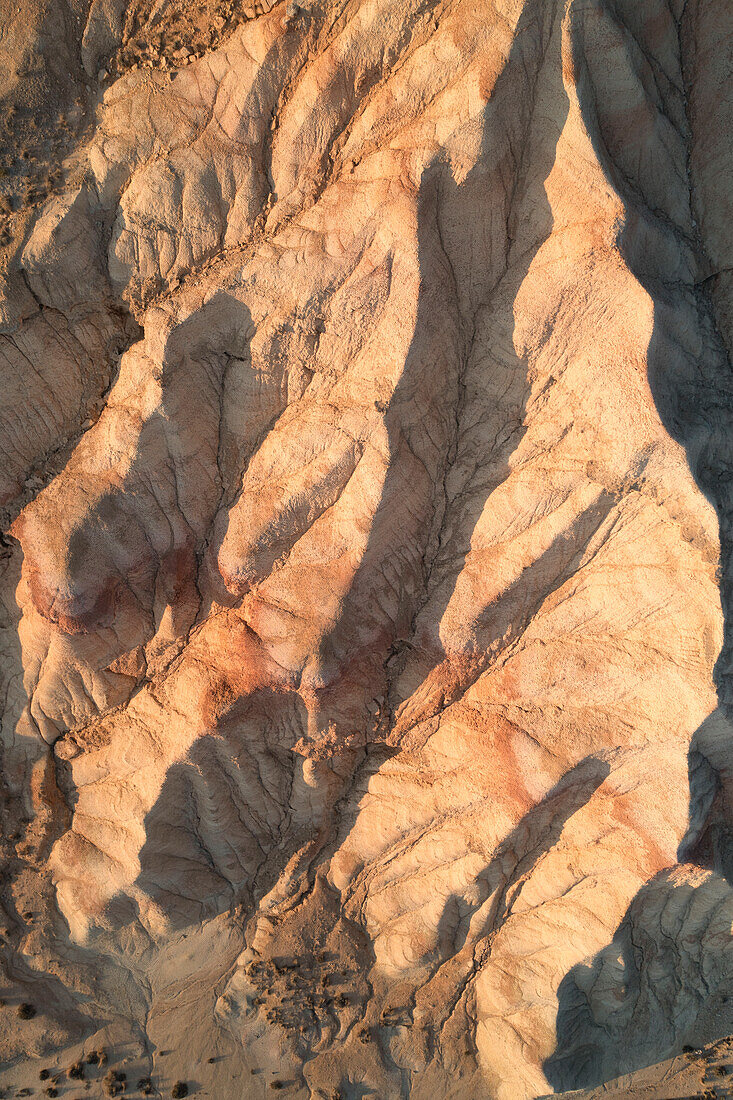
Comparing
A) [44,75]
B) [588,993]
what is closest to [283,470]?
[44,75]

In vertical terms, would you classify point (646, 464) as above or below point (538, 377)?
below

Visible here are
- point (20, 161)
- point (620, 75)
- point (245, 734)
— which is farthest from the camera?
point (245, 734)

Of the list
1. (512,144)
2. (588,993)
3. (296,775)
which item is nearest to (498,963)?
(588,993)

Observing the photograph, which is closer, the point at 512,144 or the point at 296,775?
the point at 512,144

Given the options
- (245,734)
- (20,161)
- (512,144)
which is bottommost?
(245,734)

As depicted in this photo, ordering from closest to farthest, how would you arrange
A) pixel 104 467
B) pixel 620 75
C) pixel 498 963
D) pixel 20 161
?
pixel 620 75
pixel 20 161
pixel 104 467
pixel 498 963

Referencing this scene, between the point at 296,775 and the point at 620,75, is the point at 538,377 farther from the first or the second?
the point at 296,775
